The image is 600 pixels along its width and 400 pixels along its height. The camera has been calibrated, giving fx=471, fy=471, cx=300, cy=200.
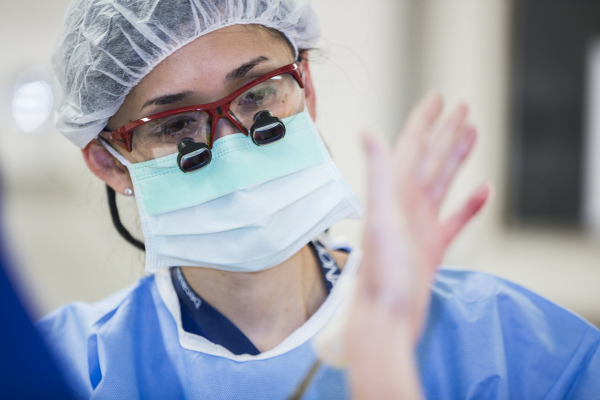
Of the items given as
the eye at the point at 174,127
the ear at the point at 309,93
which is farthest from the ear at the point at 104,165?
the ear at the point at 309,93

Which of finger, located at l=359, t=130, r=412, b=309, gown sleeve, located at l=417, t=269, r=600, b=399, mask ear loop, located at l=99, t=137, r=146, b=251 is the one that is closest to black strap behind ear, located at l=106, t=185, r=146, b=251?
mask ear loop, located at l=99, t=137, r=146, b=251

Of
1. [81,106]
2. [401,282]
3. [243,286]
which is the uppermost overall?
[81,106]

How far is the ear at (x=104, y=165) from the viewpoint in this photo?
40.4 inches

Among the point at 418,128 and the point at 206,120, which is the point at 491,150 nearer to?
the point at 206,120

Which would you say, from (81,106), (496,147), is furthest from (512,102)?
(81,106)

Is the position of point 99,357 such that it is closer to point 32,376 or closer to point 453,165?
point 32,376

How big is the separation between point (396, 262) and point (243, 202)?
0.47m

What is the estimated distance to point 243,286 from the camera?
1.01m

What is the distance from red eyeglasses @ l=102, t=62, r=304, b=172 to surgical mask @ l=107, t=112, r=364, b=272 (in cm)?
3

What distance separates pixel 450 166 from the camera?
532mm

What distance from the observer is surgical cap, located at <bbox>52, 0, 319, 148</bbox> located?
884 millimetres

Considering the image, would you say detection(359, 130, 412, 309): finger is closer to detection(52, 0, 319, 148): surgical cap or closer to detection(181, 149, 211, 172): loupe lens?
detection(181, 149, 211, 172): loupe lens

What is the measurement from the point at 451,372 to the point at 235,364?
1.37ft

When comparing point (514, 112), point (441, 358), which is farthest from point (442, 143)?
point (514, 112)
